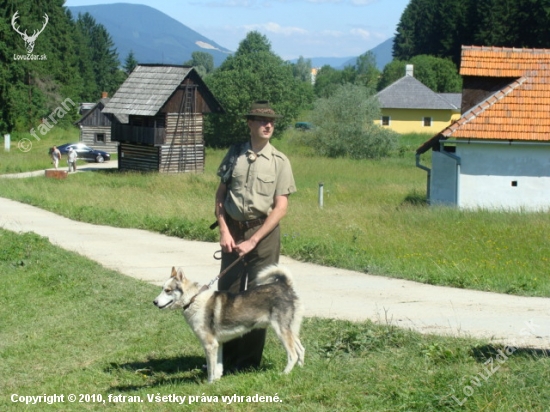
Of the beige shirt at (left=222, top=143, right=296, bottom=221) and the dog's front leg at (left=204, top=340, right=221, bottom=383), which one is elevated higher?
the beige shirt at (left=222, top=143, right=296, bottom=221)

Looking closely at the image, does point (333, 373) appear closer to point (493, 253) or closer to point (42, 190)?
point (493, 253)

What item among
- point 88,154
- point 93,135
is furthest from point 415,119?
point 88,154

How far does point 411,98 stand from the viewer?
81875 millimetres

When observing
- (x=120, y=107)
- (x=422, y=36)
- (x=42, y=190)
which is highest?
(x=422, y=36)

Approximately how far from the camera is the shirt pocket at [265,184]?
6.97 m

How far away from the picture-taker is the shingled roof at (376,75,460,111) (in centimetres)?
8094

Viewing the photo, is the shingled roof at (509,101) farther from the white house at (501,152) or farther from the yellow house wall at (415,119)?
the yellow house wall at (415,119)

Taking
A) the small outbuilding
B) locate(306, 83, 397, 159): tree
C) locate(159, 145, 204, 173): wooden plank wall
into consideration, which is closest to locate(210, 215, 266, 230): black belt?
locate(159, 145, 204, 173): wooden plank wall

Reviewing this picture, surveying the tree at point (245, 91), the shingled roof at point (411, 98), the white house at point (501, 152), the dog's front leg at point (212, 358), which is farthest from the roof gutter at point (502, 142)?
the shingled roof at point (411, 98)

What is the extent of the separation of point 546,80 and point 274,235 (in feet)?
68.6

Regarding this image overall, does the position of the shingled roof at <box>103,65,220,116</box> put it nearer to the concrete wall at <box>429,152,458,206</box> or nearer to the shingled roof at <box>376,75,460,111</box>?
the concrete wall at <box>429,152,458,206</box>

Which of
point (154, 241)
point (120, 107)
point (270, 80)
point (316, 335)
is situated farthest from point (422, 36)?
point (316, 335)

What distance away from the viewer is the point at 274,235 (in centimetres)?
719

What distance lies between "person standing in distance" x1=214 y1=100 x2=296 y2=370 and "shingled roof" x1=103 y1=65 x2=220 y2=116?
38176 millimetres
